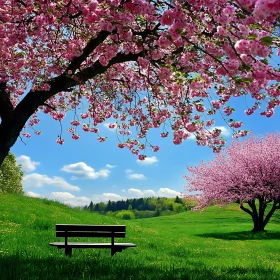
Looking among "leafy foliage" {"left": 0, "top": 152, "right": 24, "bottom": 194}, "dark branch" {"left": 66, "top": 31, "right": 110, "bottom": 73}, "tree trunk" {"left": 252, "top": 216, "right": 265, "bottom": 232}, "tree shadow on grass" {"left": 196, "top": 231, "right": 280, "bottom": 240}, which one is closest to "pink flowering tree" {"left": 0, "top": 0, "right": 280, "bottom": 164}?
"dark branch" {"left": 66, "top": 31, "right": 110, "bottom": 73}

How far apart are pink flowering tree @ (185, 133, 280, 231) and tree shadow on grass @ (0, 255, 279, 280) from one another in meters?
24.0

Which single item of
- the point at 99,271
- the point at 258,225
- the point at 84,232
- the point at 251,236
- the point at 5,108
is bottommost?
the point at 251,236

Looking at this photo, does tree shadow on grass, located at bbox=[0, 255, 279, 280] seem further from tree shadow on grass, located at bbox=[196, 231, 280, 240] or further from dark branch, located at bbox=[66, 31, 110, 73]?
tree shadow on grass, located at bbox=[196, 231, 280, 240]

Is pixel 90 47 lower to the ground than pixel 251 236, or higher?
higher

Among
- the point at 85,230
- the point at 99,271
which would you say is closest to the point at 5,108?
the point at 85,230

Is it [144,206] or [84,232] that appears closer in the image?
[84,232]

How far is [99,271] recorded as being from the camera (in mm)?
8875

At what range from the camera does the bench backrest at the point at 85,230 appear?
→ 11297 mm

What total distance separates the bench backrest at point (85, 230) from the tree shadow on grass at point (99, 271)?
3.33 ft

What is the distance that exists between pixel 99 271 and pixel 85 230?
2.64m

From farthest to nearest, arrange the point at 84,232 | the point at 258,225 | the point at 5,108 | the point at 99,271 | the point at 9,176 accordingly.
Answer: the point at 9,176 < the point at 258,225 < the point at 5,108 < the point at 84,232 < the point at 99,271

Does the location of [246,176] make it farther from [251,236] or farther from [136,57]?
[136,57]

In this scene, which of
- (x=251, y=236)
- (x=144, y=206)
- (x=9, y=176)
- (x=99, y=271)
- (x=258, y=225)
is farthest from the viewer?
(x=144, y=206)

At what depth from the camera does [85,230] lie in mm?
11406
